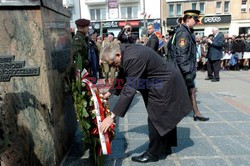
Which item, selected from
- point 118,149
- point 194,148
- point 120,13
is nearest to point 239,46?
point 194,148

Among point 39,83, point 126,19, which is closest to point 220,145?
point 39,83

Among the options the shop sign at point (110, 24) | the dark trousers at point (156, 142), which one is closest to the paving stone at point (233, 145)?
the dark trousers at point (156, 142)

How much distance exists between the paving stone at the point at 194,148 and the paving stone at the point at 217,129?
319mm

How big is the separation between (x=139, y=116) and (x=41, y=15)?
2911 mm

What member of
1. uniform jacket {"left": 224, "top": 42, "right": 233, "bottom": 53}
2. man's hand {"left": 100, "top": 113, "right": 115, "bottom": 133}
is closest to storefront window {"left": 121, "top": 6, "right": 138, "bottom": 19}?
uniform jacket {"left": 224, "top": 42, "right": 233, "bottom": 53}

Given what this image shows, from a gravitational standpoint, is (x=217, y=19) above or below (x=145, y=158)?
above

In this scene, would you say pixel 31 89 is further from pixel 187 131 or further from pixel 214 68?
pixel 214 68

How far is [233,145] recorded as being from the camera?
335cm

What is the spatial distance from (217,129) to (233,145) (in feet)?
1.94

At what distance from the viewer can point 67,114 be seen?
129 inches

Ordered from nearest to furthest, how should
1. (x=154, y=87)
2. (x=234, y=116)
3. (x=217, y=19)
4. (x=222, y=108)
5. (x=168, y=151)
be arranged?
(x=154, y=87), (x=168, y=151), (x=234, y=116), (x=222, y=108), (x=217, y=19)

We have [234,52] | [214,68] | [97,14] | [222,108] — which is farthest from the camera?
[97,14]

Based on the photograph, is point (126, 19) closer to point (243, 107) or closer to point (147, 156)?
point (243, 107)

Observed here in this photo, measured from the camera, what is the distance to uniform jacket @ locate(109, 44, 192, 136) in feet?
8.18
